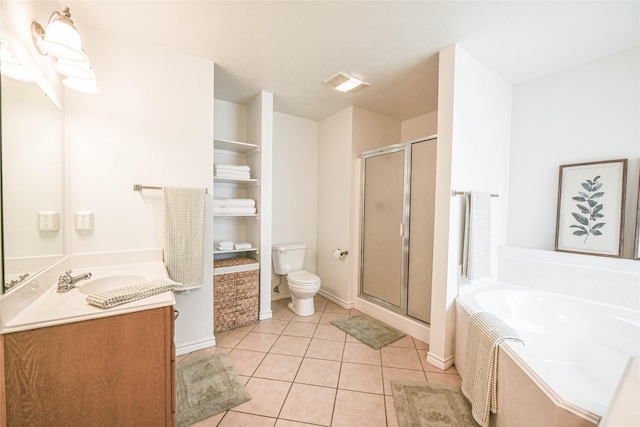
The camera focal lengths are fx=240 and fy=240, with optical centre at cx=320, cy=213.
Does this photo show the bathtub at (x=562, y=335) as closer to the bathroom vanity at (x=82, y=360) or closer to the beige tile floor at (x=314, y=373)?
the beige tile floor at (x=314, y=373)

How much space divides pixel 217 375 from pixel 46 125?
1.84 m

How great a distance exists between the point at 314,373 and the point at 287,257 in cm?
138

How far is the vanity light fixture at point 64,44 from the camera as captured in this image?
106cm

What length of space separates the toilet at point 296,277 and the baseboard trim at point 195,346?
0.90 metres

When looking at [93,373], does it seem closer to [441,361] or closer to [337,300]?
[441,361]

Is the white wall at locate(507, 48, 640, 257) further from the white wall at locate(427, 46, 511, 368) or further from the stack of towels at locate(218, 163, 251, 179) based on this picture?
the stack of towels at locate(218, 163, 251, 179)

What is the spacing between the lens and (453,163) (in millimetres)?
1824

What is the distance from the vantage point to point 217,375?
1.72m

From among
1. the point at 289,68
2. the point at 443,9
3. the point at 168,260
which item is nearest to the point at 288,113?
the point at 289,68

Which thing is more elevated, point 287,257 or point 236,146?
point 236,146

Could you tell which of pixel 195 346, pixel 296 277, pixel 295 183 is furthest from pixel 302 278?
pixel 295 183

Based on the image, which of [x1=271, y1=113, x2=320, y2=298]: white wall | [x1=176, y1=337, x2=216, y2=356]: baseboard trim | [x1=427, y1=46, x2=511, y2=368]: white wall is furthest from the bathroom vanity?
[x1=271, y1=113, x2=320, y2=298]: white wall

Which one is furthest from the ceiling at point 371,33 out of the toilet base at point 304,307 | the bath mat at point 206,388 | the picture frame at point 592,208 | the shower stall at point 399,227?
the bath mat at point 206,388

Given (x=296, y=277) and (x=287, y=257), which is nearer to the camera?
(x=296, y=277)
